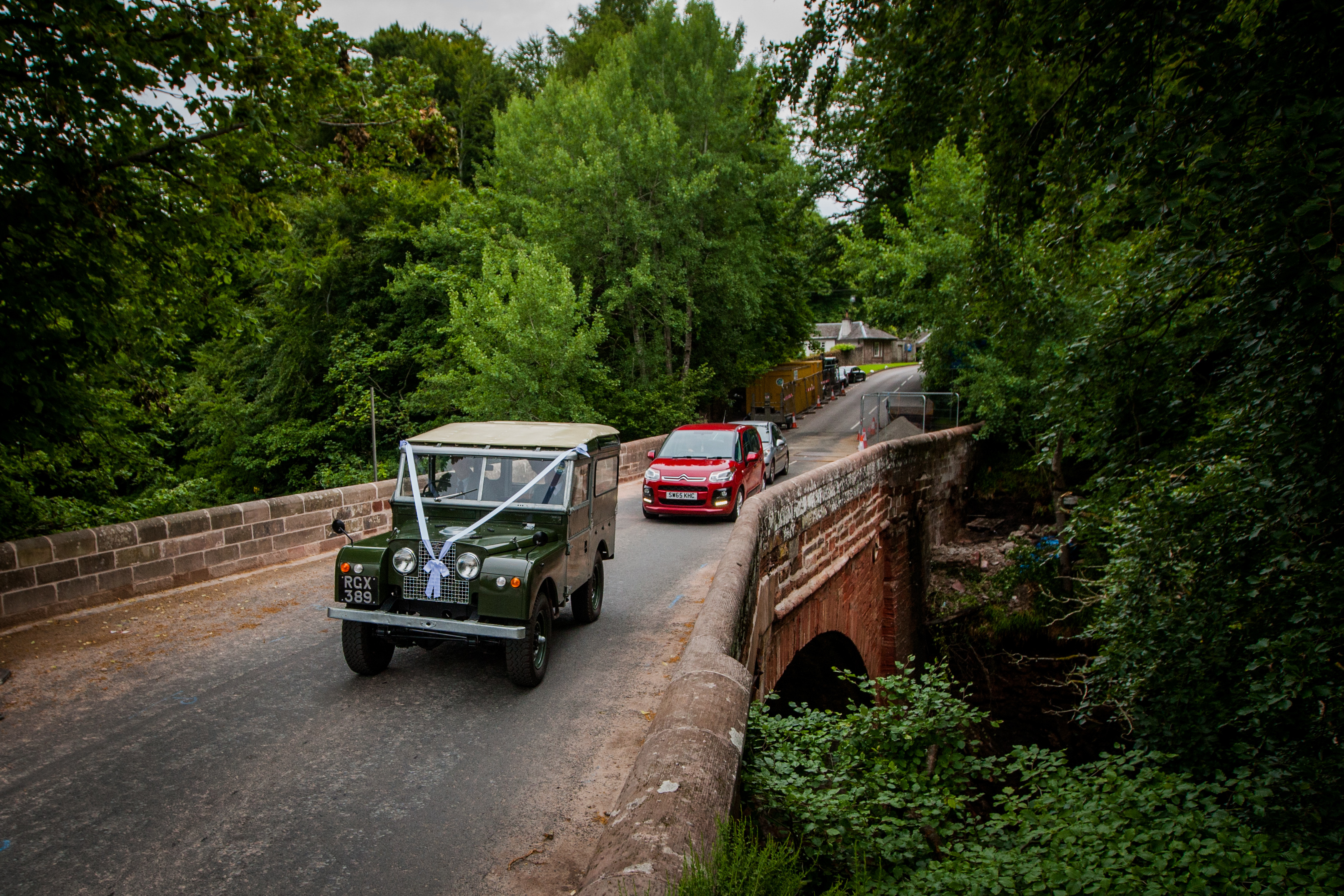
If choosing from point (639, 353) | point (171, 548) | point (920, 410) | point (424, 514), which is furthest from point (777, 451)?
point (171, 548)

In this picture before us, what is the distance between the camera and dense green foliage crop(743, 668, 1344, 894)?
4.18 meters

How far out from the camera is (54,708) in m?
5.54

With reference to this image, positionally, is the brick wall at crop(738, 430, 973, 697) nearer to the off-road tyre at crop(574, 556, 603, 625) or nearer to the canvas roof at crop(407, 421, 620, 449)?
the off-road tyre at crop(574, 556, 603, 625)

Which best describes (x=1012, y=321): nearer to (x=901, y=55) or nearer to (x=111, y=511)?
(x=901, y=55)

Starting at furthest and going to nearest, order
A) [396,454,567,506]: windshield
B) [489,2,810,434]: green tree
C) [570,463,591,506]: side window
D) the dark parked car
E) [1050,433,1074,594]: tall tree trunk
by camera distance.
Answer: the dark parked car < [489,2,810,434]: green tree < [1050,433,1074,594]: tall tree trunk < [570,463,591,506]: side window < [396,454,567,506]: windshield

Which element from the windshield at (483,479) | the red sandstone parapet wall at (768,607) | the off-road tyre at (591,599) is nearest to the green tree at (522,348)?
the red sandstone parapet wall at (768,607)

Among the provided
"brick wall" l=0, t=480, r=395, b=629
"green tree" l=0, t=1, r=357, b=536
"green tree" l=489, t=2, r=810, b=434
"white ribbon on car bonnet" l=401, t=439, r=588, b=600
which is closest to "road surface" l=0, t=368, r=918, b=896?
"brick wall" l=0, t=480, r=395, b=629

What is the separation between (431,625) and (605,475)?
2.71m

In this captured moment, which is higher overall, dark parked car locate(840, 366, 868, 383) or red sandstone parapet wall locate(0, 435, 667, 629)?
dark parked car locate(840, 366, 868, 383)

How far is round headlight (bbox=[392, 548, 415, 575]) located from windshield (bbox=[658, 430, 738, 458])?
869 centimetres

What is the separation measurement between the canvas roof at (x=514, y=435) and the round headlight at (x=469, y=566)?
1.44 meters

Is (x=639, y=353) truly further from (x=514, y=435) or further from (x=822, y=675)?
(x=514, y=435)

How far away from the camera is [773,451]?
1780 cm

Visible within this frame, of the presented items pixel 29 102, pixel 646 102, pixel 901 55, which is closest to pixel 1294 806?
pixel 901 55
